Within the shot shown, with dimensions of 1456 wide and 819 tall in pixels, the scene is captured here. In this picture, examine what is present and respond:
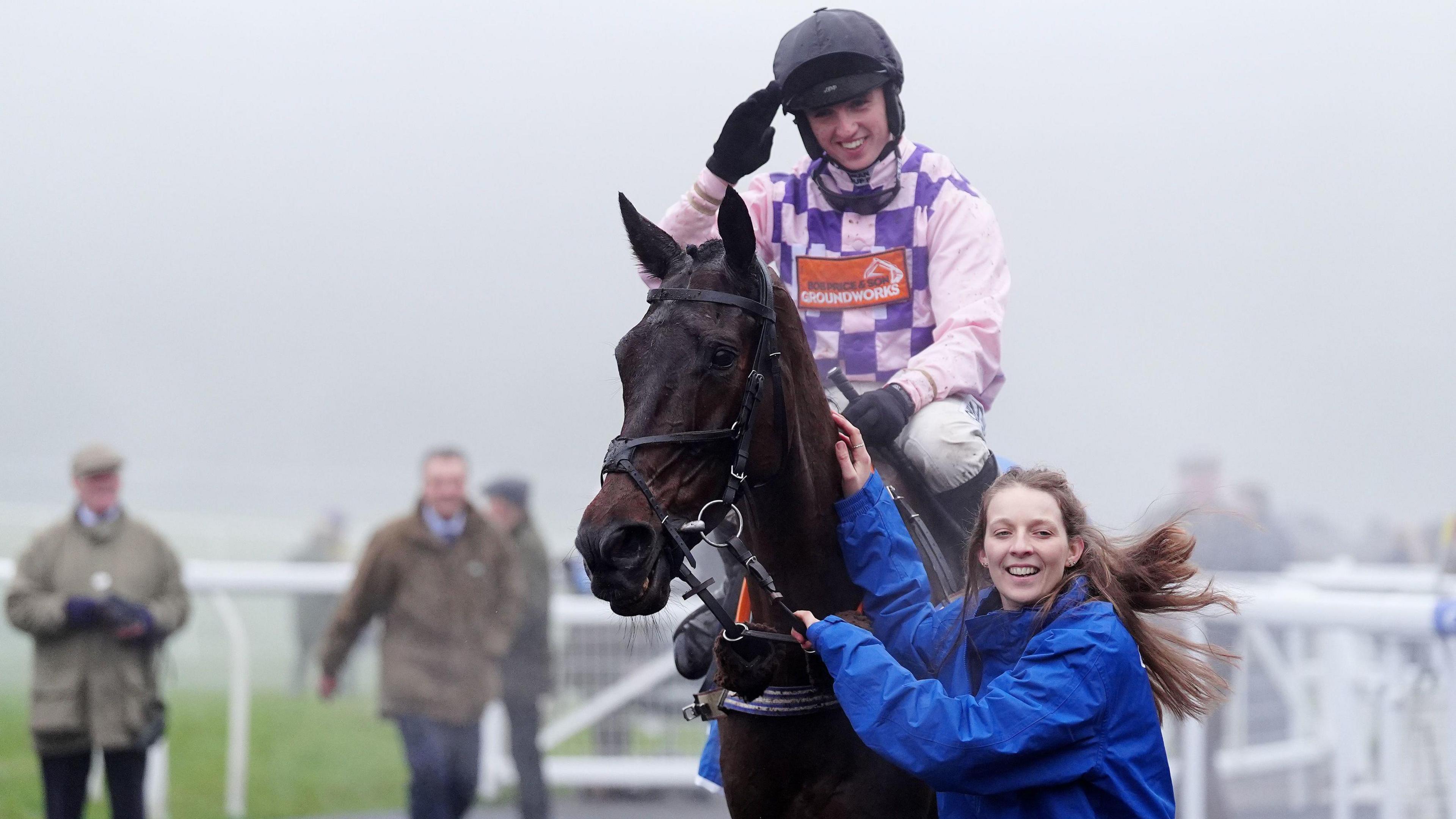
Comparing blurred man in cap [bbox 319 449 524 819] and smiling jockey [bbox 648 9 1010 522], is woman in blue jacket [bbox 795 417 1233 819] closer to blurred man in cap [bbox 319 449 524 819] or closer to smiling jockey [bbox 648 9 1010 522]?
smiling jockey [bbox 648 9 1010 522]

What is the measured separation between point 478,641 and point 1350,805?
11.5ft

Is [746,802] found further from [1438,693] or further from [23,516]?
[23,516]

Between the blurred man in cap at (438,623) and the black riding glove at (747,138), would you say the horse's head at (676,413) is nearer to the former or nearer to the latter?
the black riding glove at (747,138)

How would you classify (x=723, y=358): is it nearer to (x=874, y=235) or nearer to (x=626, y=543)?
(x=626, y=543)

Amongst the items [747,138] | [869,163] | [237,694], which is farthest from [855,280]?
[237,694]

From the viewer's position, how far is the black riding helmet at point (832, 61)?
8.92 feet

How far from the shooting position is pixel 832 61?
8.96ft

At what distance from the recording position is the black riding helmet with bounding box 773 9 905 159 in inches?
107

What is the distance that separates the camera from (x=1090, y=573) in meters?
2.19

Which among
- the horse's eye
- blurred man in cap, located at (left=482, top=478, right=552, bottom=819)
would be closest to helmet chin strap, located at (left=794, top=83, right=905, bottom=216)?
the horse's eye

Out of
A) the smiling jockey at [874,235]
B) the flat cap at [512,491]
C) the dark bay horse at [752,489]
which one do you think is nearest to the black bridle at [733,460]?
the dark bay horse at [752,489]

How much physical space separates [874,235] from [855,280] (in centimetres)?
10

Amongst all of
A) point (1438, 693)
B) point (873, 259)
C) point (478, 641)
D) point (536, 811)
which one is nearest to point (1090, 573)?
point (873, 259)

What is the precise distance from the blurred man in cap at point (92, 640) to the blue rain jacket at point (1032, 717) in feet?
13.9
